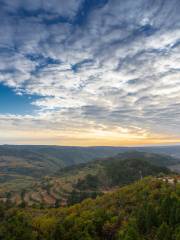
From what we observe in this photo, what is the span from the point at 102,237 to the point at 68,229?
42.0ft

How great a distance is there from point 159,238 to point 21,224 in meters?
50.2

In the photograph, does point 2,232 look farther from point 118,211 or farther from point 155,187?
point 155,187

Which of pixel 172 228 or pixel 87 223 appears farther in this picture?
pixel 87 223

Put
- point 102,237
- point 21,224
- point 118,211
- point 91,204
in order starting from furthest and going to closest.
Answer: point 91,204
point 118,211
point 21,224
point 102,237

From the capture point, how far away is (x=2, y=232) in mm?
88062

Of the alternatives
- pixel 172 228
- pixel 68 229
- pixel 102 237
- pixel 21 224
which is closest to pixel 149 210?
pixel 172 228

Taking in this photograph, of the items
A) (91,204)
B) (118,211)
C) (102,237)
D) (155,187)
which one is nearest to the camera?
(102,237)

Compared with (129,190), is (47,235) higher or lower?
lower

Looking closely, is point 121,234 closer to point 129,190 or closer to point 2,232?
point 2,232

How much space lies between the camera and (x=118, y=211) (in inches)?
3976

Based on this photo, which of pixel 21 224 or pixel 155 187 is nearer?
pixel 21 224

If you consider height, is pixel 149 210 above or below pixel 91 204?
above

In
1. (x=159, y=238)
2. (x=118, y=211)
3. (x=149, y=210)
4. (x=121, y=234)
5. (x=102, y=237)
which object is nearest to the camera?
(x=159, y=238)

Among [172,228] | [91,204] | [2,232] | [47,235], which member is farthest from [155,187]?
[2,232]
